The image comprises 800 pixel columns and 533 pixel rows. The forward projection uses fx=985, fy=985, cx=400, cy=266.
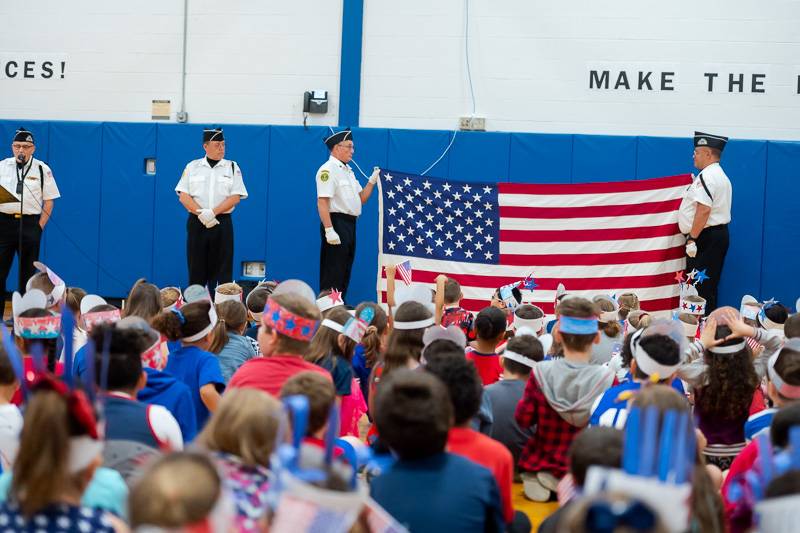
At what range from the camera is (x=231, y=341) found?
16.3 feet

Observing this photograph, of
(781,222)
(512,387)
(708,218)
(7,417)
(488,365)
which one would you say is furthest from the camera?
(781,222)

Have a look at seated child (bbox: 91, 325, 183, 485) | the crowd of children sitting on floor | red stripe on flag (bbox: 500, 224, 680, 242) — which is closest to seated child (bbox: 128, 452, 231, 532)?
the crowd of children sitting on floor

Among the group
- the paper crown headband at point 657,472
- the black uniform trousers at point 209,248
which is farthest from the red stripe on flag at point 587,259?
the paper crown headband at point 657,472

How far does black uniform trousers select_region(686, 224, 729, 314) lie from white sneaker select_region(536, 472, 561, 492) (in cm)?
505

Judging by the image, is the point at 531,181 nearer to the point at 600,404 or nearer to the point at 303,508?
the point at 600,404

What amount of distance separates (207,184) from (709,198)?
4.58 metres

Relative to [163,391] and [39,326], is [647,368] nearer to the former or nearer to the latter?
Result: [163,391]

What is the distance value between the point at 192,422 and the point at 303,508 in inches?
78.7

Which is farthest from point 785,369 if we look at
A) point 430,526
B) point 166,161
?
point 166,161

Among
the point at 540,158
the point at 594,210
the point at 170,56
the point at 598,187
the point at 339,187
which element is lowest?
the point at 594,210

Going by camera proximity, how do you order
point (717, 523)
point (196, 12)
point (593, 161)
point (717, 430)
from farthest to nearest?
1. point (196, 12)
2. point (593, 161)
3. point (717, 430)
4. point (717, 523)

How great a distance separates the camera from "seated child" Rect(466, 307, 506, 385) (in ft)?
16.0

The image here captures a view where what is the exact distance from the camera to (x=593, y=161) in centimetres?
1018

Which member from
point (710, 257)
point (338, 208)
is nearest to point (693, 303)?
point (710, 257)
